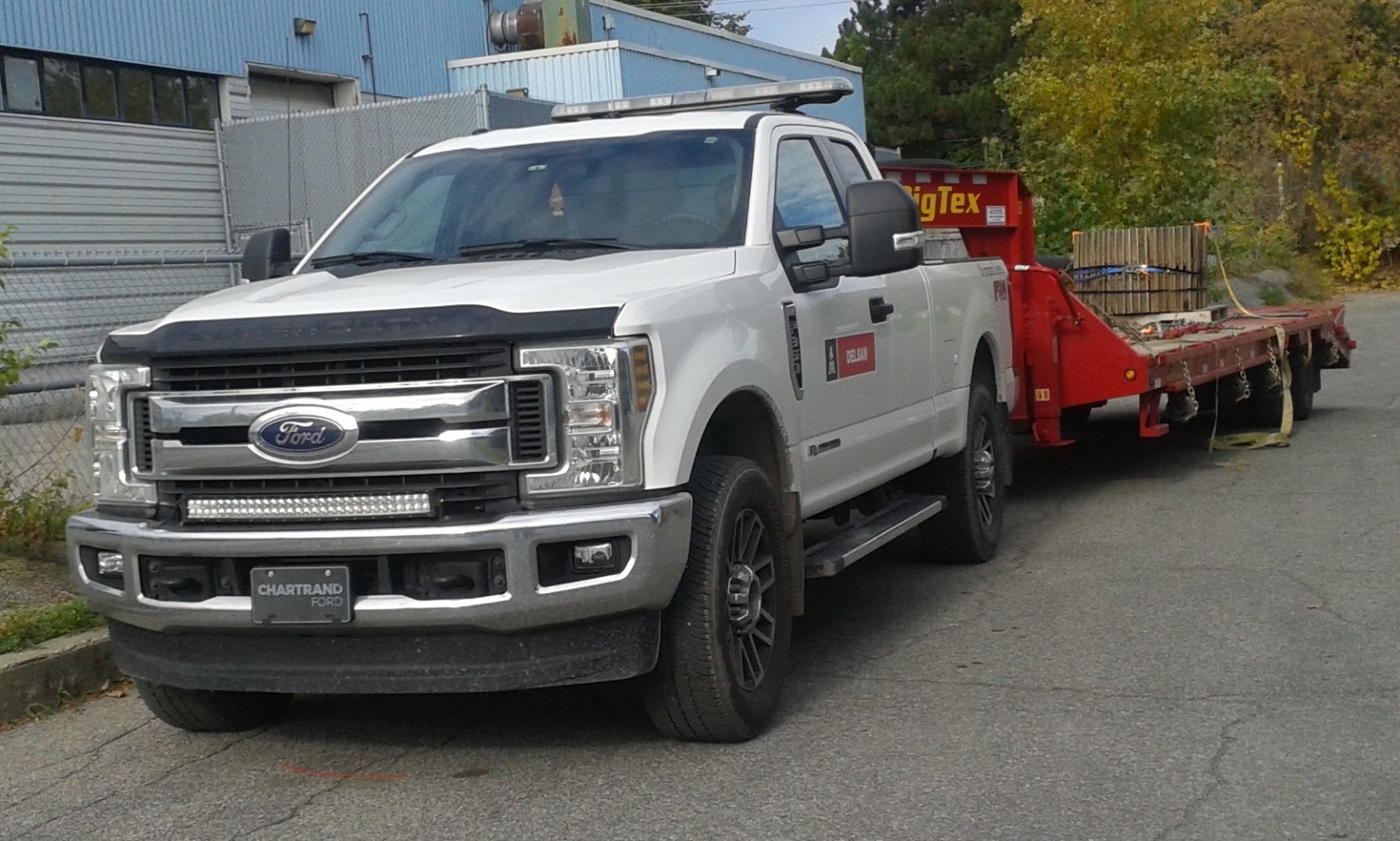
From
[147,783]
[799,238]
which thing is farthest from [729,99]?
[147,783]

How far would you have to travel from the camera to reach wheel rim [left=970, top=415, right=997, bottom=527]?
27.3 ft

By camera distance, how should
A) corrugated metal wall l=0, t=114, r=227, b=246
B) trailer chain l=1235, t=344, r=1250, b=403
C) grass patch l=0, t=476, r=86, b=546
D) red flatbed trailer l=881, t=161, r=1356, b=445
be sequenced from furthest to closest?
corrugated metal wall l=0, t=114, r=227, b=246
trailer chain l=1235, t=344, r=1250, b=403
red flatbed trailer l=881, t=161, r=1356, b=445
grass patch l=0, t=476, r=86, b=546

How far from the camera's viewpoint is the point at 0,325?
8.04 m

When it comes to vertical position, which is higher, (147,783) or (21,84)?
(21,84)

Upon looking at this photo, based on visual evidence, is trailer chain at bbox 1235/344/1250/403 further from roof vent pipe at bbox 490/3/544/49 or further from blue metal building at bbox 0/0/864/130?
roof vent pipe at bbox 490/3/544/49

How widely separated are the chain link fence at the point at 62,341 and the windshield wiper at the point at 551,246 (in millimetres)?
1585

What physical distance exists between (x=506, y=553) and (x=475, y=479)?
0.86ft

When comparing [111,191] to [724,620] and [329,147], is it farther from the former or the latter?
[724,620]

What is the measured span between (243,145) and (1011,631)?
17.4 meters

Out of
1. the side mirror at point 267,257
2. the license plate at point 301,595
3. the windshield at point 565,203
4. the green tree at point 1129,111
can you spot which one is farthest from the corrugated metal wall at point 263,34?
the license plate at point 301,595

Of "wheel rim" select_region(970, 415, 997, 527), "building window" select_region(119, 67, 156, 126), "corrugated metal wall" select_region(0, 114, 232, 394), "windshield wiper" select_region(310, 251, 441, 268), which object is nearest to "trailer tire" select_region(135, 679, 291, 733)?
"windshield wiper" select_region(310, 251, 441, 268)

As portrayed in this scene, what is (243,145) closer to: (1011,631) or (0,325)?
(0,325)

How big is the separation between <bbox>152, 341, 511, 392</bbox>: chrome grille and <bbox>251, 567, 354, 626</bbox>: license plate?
0.55m

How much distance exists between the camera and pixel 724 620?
17.2 ft
